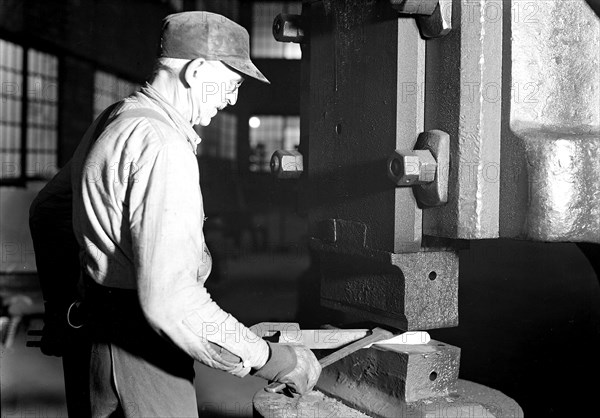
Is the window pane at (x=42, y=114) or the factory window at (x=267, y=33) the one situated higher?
the factory window at (x=267, y=33)

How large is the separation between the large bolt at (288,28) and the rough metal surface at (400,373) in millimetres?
987

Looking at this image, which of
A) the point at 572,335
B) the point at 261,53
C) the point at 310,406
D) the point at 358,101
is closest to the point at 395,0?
the point at 358,101

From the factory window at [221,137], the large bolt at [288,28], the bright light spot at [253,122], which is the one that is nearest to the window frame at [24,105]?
the factory window at [221,137]

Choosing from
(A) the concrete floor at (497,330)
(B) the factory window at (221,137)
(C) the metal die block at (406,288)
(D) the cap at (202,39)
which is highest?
(B) the factory window at (221,137)

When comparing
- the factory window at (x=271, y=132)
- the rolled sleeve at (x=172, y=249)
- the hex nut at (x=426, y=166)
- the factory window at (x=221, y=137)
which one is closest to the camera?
the rolled sleeve at (x=172, y=249)

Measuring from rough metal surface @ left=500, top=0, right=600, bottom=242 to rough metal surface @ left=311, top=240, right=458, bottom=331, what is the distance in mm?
208

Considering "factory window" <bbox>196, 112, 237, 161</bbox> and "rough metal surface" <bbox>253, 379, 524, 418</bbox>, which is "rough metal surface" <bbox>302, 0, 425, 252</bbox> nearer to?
"rough metal surface" <bbox>253, 379, 524, 418</bbox>

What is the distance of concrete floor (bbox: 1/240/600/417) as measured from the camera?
4.18m

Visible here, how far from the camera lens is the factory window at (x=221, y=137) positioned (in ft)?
38.8

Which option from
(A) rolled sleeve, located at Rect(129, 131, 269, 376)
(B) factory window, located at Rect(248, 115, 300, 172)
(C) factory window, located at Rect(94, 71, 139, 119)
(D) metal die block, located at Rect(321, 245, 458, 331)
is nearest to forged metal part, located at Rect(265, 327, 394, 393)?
(D) metal die block, located at Rect(321, 245, 458, 331)

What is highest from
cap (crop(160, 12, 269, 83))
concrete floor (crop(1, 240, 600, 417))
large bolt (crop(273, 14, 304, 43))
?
large bolt (crop(273, 14, 304, 43))

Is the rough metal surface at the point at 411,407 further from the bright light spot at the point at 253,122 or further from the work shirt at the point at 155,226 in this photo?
the bright light spot at the point at 253,122

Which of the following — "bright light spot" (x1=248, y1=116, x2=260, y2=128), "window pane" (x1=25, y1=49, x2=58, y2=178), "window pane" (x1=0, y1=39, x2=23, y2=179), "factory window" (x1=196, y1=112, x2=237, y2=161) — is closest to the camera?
"window pane" (x1=0, y1=39, x2=23, y2=179)

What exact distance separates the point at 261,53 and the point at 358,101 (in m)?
11.4
